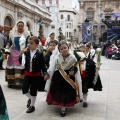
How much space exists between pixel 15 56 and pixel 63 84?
8.74ft

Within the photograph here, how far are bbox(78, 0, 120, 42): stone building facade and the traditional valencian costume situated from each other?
46.8 meters

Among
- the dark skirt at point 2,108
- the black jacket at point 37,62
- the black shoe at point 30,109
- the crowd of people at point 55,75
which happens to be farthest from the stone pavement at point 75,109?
the dark skirt at point 2,108

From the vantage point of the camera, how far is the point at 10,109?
543cm

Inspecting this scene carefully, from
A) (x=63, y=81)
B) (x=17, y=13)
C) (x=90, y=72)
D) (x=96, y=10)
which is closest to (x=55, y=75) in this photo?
(x=63, y=81)

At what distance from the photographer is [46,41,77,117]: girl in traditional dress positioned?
514cm

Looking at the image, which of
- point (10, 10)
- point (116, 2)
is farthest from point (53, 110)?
point (116, 2)

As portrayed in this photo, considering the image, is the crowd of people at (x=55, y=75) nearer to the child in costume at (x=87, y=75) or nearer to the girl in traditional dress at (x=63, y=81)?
the girl in traditional dress at (x=63, y=81)

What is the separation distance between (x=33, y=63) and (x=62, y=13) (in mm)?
75620

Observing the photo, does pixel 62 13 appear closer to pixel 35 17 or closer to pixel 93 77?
pixel 35 17

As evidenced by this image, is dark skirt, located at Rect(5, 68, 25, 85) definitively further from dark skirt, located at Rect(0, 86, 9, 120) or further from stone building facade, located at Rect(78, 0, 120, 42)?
stone building facade, located at Rect(78, 0, 120, 42)

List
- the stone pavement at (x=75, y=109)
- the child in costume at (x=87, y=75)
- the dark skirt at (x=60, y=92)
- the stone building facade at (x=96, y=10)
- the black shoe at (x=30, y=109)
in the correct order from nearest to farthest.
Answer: the stone pavement at (x=75, y=109) < the dark skirt at (x=60, y=92) < the black shoe at (x=30, y=109) < the child in costume at (x=87, y=75) < the stone building facade at (x=96, y=10)

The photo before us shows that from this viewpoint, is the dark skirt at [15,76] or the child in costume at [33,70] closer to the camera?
the child in costume at [33,70]

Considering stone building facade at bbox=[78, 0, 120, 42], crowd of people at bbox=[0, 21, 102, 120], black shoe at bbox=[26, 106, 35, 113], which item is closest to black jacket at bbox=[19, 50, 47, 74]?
crowd of people at bbox=[0, 21, 102, 120]

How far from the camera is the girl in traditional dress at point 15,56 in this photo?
23.6ft
